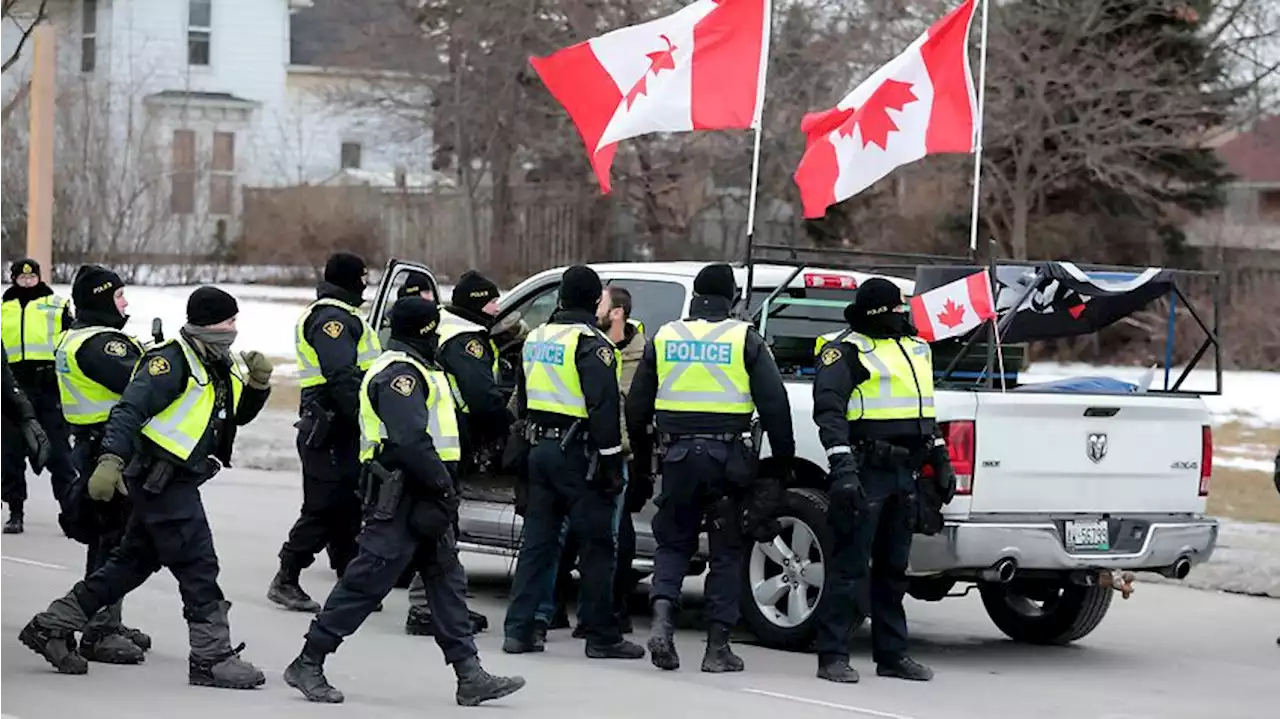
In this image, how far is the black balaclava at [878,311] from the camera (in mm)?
9844

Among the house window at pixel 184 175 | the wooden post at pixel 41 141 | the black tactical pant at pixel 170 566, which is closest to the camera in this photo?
the black tactical pant at pixel 170 566

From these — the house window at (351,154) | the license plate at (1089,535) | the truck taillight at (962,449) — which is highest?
the house window at (351,154)

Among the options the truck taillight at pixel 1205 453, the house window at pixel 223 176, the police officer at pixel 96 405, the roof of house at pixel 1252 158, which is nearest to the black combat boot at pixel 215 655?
the police officer at pixel 96 405

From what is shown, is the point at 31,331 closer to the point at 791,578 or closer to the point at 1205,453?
the point at 791,578

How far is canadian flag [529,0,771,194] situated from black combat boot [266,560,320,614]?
276 centimetres

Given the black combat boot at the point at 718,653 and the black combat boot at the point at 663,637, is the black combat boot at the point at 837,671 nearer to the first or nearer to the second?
the black combat boot at the point at 718,653

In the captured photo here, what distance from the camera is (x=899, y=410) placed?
384 inches

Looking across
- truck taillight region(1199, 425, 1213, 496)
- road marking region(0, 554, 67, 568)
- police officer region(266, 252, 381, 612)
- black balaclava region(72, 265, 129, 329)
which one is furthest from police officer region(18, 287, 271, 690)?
truck taillight region(1199, 425, 1213, 496)

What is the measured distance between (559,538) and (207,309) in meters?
2.38

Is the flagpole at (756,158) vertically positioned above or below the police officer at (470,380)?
above

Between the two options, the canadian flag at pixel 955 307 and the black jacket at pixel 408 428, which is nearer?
the black jacket at pixel 408 428

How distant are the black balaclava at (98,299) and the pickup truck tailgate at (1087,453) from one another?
13.7ft

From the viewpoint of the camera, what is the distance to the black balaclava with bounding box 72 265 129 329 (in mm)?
9938

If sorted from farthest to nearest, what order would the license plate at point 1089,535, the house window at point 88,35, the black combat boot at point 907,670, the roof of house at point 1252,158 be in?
the house window at point 88,35 → the roof of house at point 1252,158 → the license plate at point 1089,535 → the black combat boot at point 907,670
